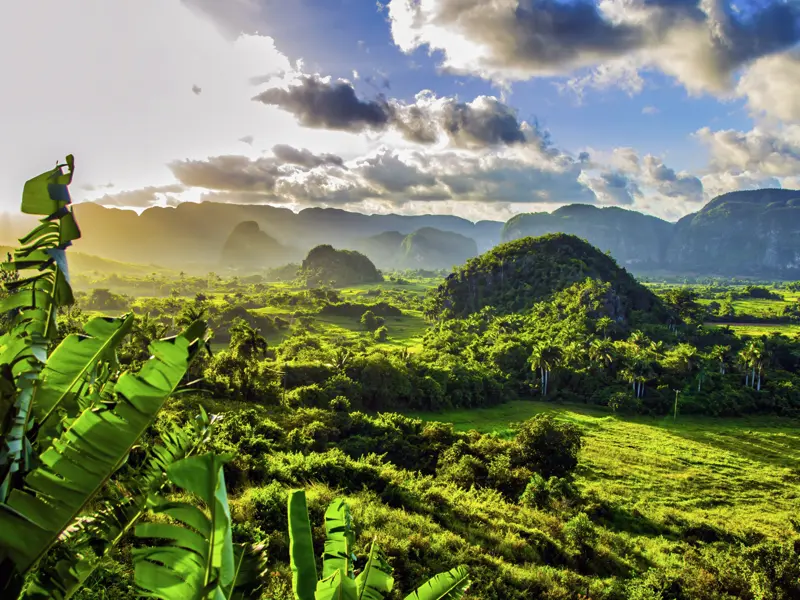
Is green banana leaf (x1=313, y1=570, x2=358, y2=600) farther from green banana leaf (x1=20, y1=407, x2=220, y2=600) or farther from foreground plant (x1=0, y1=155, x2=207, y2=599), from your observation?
foreground plant (x1=0, y1=155, x2=207, y2=599)

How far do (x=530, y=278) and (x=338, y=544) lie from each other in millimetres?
103539

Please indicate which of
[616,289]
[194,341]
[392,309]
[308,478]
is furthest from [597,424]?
[392,309]

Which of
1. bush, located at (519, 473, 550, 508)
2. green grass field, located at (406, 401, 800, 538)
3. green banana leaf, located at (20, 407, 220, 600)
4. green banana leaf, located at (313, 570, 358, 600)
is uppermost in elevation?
green banana leaf, located at (20, 407, 220, 600)

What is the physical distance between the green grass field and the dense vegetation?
0.28 m

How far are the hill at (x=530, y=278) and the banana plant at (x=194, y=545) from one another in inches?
3700

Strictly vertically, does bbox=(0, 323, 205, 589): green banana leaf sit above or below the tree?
above

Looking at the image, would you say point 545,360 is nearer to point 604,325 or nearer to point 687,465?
point 687,465

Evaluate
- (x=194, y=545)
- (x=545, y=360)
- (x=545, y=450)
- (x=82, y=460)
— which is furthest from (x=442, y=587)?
(x=545, y=360)

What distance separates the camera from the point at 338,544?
344cm

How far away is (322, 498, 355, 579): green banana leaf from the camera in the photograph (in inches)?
132

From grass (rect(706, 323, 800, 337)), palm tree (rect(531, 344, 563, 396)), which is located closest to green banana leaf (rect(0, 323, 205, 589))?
palm tree (rect(531, 344, 563, 396))

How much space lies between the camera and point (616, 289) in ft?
305

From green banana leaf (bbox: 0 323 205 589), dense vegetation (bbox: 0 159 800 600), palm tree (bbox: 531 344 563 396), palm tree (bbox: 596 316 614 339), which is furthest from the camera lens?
palm tree (bbox: 596 316 614 339)

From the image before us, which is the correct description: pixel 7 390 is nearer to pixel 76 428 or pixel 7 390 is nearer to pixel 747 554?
pixel 76 428
